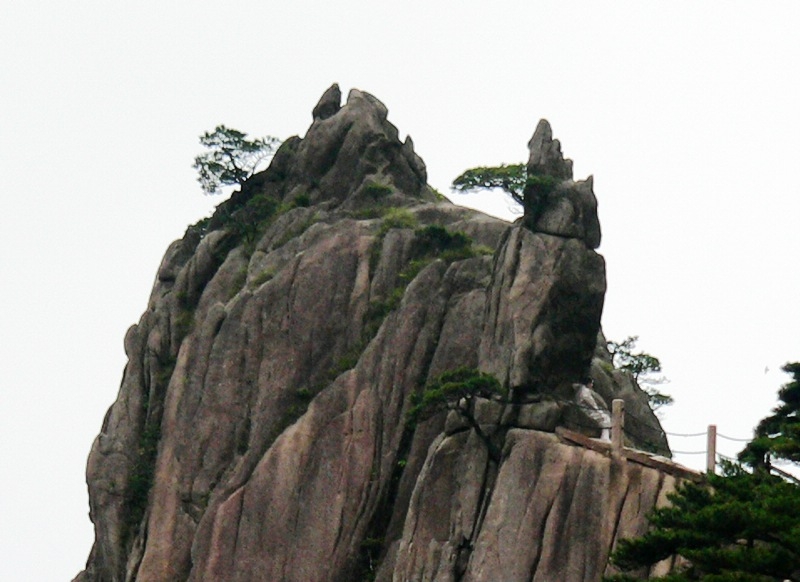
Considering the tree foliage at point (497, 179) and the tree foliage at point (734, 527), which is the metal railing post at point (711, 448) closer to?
the tree foliage at point (734, 527)

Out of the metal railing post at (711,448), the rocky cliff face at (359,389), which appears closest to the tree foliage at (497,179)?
the rocky cliff face at (359,389)

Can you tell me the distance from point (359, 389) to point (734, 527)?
2376 cm

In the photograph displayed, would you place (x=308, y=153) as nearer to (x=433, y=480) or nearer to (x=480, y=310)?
(x=480, y=310)

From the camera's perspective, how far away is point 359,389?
59062 millimetres

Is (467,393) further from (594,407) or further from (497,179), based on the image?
(497,179)

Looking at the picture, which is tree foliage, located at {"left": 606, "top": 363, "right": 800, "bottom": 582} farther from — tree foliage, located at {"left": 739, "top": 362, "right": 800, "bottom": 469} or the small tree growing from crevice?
the small tree growing from crevice

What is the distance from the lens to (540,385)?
169 feet

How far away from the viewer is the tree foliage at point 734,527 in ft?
119

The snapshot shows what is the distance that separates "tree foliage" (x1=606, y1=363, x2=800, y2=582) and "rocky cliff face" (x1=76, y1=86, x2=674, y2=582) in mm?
4964

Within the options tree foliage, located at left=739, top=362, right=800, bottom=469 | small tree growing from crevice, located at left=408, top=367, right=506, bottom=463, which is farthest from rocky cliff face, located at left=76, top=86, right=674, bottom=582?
tree foliage, located at left=739, top=362, right=800, bottom=469

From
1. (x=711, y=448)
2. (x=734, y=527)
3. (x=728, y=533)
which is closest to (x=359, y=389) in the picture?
(x=711, y=448)

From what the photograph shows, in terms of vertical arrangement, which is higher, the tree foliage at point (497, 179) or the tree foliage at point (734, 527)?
the tree foliage at point (497, 179)

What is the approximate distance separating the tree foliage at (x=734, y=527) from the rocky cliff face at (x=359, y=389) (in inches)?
195

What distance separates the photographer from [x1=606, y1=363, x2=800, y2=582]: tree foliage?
3622cm
